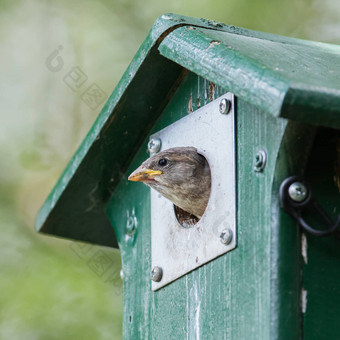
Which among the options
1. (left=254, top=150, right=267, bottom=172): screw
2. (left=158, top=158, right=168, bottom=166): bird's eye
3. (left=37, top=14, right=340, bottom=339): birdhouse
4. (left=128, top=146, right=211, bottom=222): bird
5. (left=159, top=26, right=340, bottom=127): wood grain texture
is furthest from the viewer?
(left=158, top=158, right=168, bottom=166): bird's eye

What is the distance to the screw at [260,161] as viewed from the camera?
3.65 metres

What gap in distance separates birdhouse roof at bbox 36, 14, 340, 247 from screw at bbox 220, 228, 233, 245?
1.64ft

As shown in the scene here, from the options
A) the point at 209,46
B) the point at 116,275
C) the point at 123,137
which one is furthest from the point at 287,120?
the point at 116,275

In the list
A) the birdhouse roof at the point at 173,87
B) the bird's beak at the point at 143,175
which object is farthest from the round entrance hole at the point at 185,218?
the birdhouse roof at the point at 173,87

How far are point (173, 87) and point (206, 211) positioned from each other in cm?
65

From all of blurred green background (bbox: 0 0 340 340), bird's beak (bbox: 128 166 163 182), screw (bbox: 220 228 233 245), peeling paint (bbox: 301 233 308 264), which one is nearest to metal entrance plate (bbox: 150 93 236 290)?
screw (bbox: 220 228 233 245)

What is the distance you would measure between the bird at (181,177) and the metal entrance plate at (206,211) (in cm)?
6

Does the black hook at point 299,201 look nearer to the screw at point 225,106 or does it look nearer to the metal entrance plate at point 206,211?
the metal entrance plate at point 206,211

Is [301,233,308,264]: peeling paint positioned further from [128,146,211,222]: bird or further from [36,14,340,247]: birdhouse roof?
[128,146,211,222]: bird

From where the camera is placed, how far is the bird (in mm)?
4191

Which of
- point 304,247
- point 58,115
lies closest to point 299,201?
point 304,247

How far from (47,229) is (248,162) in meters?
1.66

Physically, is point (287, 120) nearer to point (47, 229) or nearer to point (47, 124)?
point (47, 229)

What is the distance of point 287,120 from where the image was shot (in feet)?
11.5
